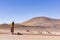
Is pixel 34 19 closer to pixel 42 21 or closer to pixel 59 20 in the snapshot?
pixel 42 21

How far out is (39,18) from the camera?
166 meters

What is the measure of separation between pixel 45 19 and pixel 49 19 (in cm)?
514

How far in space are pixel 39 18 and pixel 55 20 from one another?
15691 millimetres

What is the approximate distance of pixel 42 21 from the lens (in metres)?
157

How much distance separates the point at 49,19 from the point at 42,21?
11.3 meters

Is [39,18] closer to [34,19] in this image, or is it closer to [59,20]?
[34,19]

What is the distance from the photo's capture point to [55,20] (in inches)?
6481

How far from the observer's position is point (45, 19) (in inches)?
6388

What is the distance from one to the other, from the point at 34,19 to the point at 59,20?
2429 cm

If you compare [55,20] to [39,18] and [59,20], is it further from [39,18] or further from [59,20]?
[39,18]

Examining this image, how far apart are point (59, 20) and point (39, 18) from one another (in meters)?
19.5

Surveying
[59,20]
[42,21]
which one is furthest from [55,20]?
[42,21]

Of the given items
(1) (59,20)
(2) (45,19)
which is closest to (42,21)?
(2) (45,19)

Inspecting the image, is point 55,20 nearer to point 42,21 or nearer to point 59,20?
point 59,20
